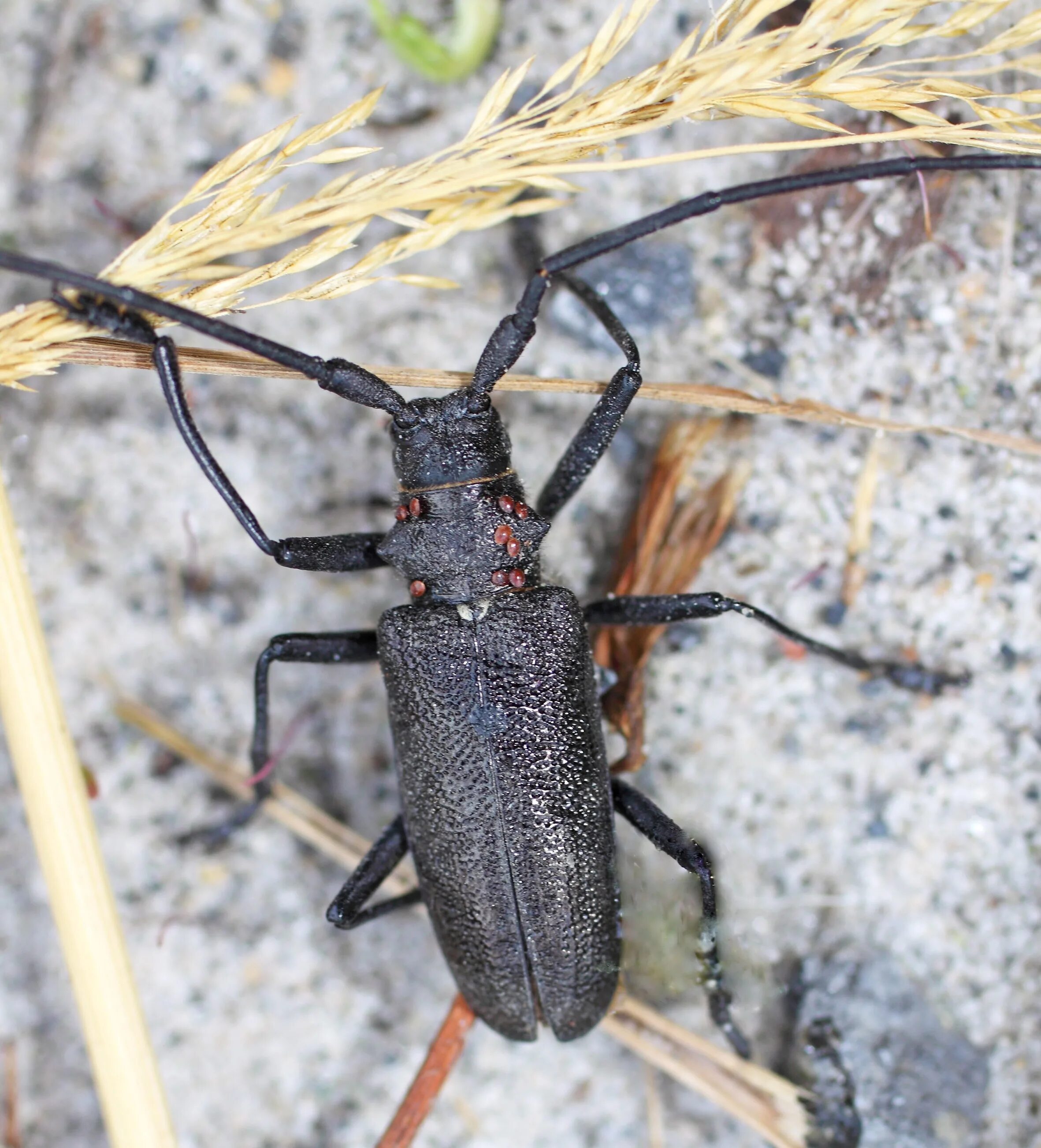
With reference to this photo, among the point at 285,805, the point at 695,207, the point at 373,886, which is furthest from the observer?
the point at 285,805

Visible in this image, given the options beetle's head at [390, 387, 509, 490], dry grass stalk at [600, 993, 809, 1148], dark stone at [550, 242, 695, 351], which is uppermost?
dark stone at [550, 242, 695, 351]

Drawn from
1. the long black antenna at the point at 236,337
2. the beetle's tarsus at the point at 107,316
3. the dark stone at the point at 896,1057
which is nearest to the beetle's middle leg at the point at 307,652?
the long black antenna at the point at 236,337

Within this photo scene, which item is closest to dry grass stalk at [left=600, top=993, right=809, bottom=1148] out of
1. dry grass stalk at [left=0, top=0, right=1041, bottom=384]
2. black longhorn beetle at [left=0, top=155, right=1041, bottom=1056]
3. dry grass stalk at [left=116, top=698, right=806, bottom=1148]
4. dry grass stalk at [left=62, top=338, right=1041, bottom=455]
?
dry grass stalk at [left=116, top=698, right=806, bottom=1148]

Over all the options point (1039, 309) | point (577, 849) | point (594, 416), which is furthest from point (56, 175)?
point (1039, 309)

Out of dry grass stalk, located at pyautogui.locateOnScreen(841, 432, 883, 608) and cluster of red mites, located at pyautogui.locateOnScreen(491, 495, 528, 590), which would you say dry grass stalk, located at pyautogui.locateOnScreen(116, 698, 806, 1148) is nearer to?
cluster of red mites, located at pyautogui.locateOnScreen(491, 495, 528, 590)

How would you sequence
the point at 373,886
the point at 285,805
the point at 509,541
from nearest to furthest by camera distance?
1. the point at 509,541
2. the point at 373,886
3. the point at 285,805

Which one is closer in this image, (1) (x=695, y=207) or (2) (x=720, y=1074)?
(1) (x=695, y=207)

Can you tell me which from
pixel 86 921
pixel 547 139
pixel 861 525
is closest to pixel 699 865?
pixel 861 525

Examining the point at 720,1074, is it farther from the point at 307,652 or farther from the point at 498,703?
the point at 307,652
